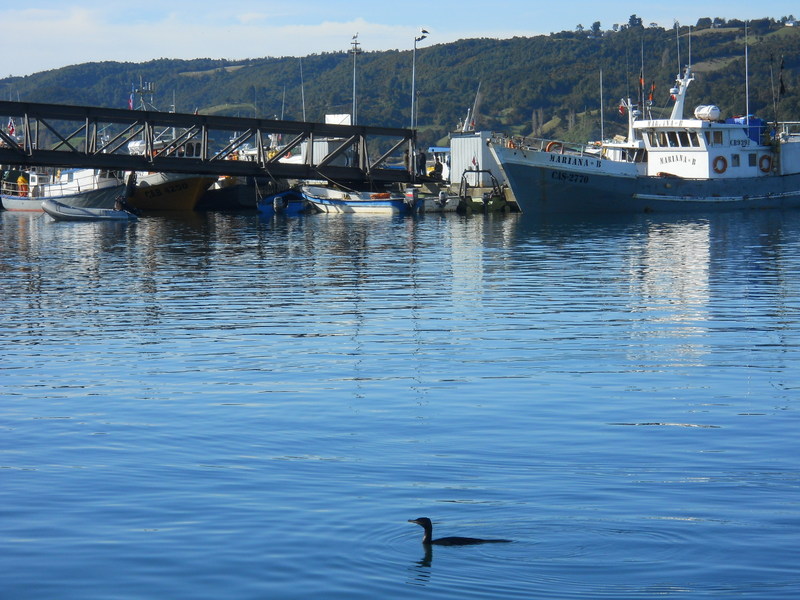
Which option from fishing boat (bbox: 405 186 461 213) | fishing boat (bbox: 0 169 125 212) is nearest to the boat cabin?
fishing boat (bbox: 405 186 461 213)

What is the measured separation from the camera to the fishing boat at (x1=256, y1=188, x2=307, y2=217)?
7300 cm

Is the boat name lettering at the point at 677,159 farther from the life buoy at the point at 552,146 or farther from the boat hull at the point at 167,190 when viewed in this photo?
the boat hull at the point at 167,190

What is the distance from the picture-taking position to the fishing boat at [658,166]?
59.2 meters

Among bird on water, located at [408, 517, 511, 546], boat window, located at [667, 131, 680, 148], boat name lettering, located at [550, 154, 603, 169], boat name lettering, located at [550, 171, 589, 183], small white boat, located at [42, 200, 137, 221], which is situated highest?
boat window, located at [667, 131, 680, 148]

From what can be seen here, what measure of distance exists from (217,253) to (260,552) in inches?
1250

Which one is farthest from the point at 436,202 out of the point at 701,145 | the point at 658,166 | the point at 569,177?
the point at 701,145

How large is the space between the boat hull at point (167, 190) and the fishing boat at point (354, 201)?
6.94 metres

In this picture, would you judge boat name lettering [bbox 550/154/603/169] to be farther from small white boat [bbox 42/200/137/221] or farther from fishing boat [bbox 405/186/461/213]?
small white boat [bbox 42/200/137/221]

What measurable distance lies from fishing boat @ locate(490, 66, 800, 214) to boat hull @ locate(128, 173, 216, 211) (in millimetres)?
23275

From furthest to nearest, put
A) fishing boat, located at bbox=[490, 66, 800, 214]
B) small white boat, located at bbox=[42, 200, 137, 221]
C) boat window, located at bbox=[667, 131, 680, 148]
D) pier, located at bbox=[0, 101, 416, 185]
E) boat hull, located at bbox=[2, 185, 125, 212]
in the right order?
boat hull, located at bbox=[2, 185, 125, 212] → small white boat, located at bbox=[42, 200, 137, 221] → boat window, located at bbox=[667, 131, 680, 148] → pier, located at bbox=[0, 101, 416, 185] → fishing boat, located at bbox=[490, 66, 800, 214]

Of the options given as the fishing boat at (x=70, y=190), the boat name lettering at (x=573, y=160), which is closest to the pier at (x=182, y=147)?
the fishing boat at (x=70, y=190)

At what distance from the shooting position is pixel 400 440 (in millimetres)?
12398

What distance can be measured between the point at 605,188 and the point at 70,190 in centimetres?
3378

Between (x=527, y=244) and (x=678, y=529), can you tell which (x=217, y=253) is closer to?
(x=527, y=244)
